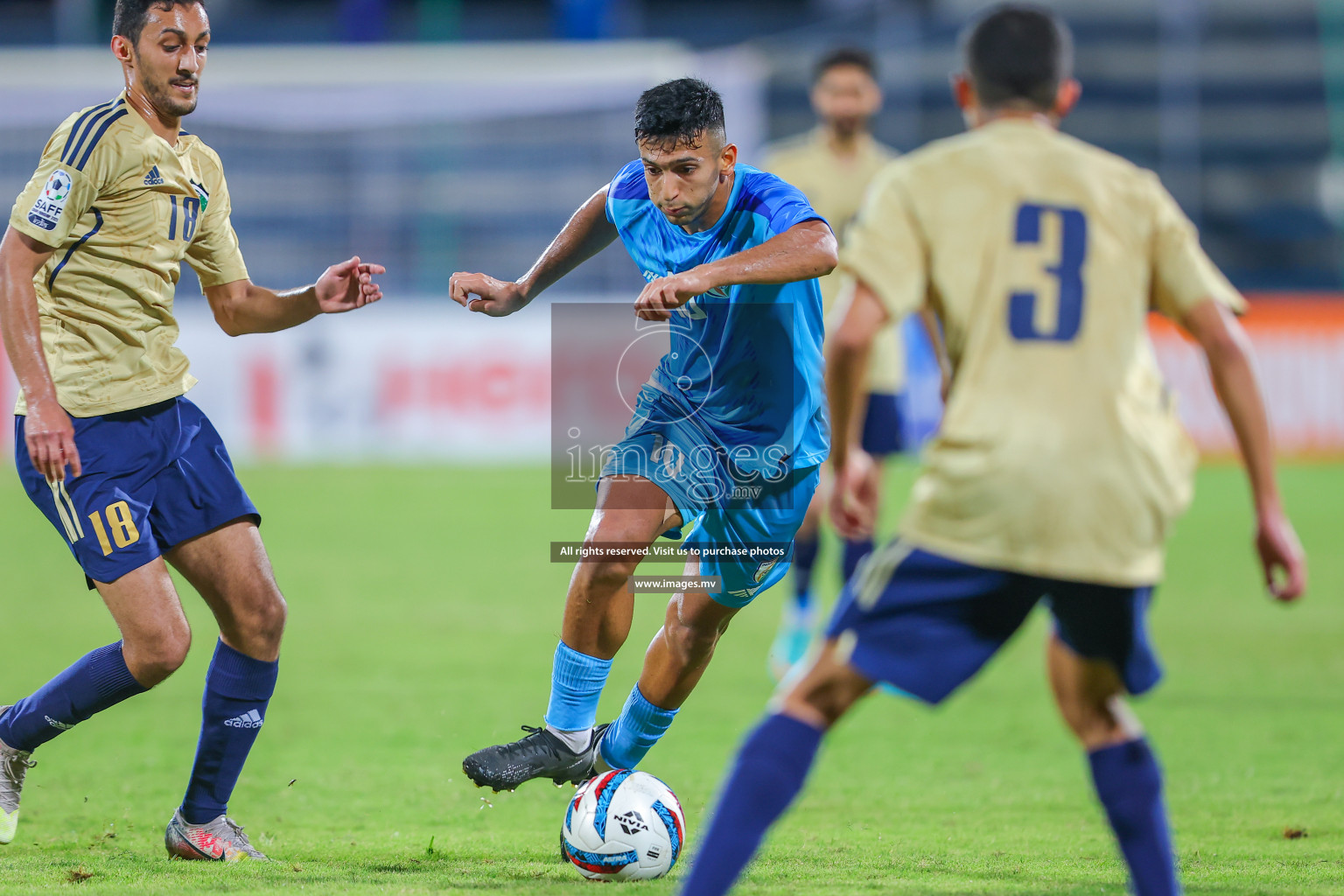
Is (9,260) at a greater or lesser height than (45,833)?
greater

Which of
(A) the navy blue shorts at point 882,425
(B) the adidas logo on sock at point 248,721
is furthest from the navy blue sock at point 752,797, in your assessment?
(A) the navy blue shorts at point 882,425

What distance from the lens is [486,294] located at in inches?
172

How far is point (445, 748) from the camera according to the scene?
5715 mm

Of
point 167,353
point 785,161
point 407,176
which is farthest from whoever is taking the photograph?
point 407,176

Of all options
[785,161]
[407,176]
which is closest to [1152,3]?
[407,176]

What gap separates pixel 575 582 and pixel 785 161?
14.4ft

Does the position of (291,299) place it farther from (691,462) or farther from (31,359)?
(691,462)

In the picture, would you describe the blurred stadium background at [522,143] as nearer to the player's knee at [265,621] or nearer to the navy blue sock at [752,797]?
the player's knee at [265,621]

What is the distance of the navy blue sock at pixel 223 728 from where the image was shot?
415 centimetres

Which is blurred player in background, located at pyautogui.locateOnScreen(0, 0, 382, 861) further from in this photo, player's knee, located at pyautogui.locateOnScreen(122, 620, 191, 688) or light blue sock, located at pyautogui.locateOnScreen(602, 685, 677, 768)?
light blue sock, located at pyautogui.locateOnScreen(602, 685, 677, 768)

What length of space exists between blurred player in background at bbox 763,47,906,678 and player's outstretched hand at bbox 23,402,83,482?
4.24 metres

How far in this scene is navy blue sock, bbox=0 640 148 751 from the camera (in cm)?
409

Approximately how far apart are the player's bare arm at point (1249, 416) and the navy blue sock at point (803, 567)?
468cm

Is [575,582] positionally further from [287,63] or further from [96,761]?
[287,63]
